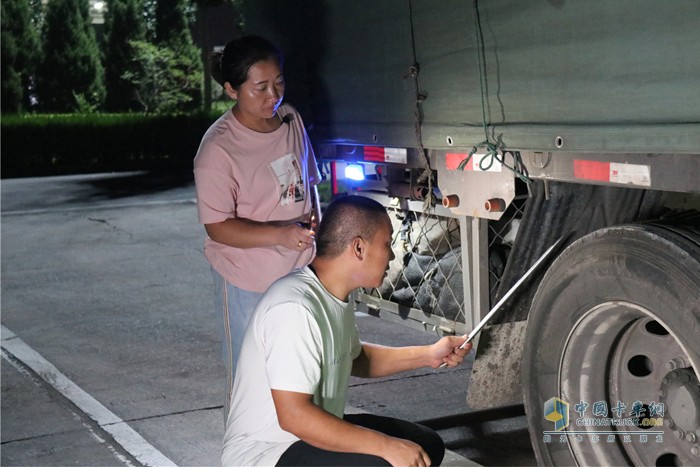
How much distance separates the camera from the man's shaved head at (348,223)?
310cm

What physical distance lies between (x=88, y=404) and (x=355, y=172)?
2.08 m

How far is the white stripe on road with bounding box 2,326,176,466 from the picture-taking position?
5.05m

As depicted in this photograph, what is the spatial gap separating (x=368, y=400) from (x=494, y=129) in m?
2.46

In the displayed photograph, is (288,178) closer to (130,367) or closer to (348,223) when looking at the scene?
(348,223)

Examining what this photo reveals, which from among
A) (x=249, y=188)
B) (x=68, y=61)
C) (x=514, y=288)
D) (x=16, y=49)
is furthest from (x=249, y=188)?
(x=68, y=61)

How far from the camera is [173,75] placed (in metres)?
31.9

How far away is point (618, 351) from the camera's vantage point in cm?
369

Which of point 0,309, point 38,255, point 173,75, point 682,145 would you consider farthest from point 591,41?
point 173,75

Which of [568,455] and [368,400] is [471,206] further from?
[368,400]

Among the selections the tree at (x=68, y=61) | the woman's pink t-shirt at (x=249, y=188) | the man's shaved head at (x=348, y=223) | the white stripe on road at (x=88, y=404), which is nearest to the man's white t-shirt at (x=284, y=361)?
the man's shaved head at (x=348, y=223)

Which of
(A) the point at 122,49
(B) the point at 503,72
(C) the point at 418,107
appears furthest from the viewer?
(A) the point at 122,49

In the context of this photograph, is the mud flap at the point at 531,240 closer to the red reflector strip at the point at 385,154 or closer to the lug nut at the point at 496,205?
the lug nut at the point at 496,205

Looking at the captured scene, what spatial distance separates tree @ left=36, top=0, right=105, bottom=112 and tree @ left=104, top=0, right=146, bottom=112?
2.99 ft

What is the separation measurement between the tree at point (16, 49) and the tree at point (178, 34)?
→ 4149 millimetres
